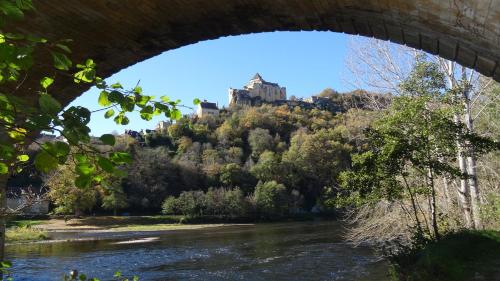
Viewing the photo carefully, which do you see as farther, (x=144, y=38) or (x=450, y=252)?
(x=450, y=252)

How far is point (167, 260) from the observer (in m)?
21.6

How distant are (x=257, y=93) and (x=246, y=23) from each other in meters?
143

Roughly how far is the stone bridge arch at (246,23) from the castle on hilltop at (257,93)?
423 ft

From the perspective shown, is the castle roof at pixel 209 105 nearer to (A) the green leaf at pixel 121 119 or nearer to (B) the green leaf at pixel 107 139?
(A) the green leaf at pixel 121 119

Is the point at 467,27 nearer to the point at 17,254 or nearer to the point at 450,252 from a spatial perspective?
the point at 450,252

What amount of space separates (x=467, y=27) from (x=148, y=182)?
68.5m

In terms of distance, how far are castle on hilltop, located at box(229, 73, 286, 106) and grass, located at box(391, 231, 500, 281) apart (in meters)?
124

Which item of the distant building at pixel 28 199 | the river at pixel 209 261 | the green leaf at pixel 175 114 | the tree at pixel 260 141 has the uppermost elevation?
the tree at pixel 260 141

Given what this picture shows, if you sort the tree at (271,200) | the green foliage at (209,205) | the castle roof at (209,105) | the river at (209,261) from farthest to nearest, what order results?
1. the castle roof at (209,105)
2. the tree at (271,200)
3. the green foliage at (209,205)
4. the river at (209,261)

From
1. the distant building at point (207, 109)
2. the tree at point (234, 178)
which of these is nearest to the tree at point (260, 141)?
the tree at point (234, 178)

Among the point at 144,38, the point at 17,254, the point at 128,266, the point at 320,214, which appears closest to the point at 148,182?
the point at 320,214

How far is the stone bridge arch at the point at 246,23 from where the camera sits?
10.1 ft

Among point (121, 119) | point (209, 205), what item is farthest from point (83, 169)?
point (209, 205)

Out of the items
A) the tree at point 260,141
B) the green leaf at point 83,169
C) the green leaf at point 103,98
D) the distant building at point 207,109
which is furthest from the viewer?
the distant building at point 207,109
